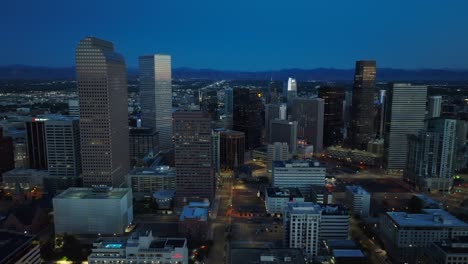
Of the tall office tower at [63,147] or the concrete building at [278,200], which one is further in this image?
the tall office tower at [63,147]

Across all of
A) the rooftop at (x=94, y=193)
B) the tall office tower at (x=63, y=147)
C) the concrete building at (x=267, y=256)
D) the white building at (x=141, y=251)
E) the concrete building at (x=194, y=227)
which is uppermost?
the tall office tower at (x=63, y=147)

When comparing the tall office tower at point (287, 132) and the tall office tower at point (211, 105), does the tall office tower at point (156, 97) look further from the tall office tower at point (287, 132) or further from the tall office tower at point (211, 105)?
the tall office tower at point (287, 132)

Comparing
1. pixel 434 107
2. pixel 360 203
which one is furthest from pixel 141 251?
pixel 434 107

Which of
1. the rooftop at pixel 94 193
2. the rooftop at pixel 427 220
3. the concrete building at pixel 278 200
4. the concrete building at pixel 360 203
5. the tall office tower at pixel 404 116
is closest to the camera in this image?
the rooftop at pixel 427 220

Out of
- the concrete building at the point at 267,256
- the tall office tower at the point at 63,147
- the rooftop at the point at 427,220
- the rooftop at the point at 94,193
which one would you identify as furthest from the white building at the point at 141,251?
the tall office tower at the point at 63,147

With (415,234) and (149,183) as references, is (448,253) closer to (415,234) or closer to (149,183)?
(415,234)

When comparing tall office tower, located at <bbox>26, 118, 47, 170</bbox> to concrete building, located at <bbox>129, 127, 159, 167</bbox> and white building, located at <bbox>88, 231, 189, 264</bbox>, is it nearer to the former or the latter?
concrete building, located at <bbox>129, 127, 159, 167</bbox>
